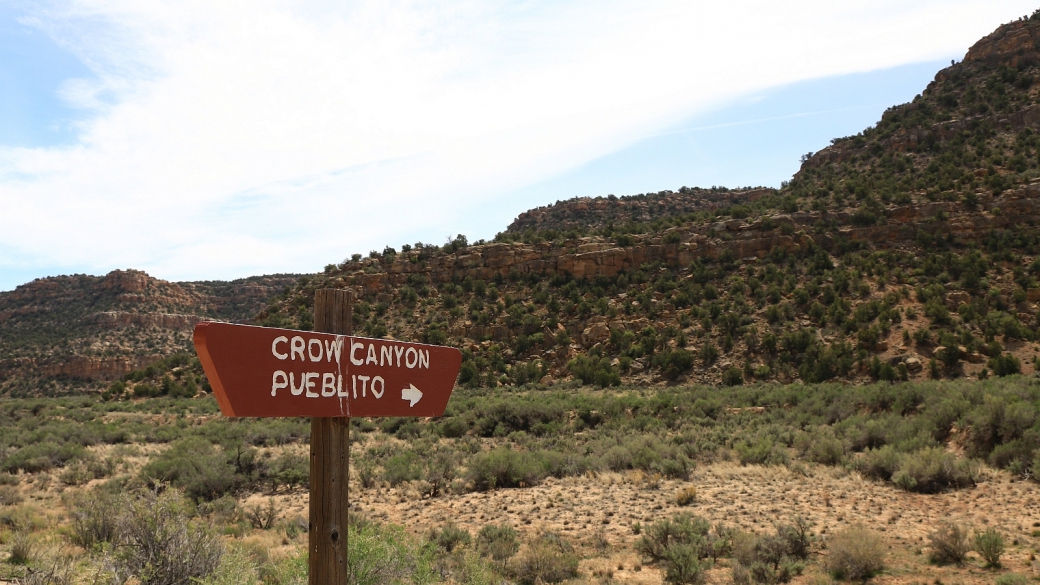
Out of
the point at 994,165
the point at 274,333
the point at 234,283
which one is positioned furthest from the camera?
the point at 234,283

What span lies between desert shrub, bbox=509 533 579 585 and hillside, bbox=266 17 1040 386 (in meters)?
21.6

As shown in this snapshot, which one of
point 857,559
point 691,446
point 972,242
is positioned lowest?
Result: point 691,446

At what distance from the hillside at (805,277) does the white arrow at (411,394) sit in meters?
25.8

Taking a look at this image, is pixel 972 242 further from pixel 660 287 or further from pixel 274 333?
pixel 274 333

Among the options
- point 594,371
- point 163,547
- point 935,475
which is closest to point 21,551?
point 163,547

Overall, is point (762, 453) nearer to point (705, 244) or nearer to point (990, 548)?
point (990, 548)

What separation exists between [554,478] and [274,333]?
37.3ft

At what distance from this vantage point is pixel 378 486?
42.8 ft

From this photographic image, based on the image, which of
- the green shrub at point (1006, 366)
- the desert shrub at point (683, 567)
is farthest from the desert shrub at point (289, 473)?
the green shrub at point (1006, 366)

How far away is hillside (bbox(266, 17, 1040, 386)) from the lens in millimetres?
27438

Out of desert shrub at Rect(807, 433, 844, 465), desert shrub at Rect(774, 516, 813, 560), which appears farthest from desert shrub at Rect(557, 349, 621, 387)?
desert shrub at Rect(774, 516, 813, 560)

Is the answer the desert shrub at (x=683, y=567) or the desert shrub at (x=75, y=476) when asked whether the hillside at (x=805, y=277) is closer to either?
the desert shrub at (x=75, y=476)

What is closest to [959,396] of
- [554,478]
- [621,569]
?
[554,478]

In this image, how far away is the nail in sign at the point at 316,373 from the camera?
2.37 meters
